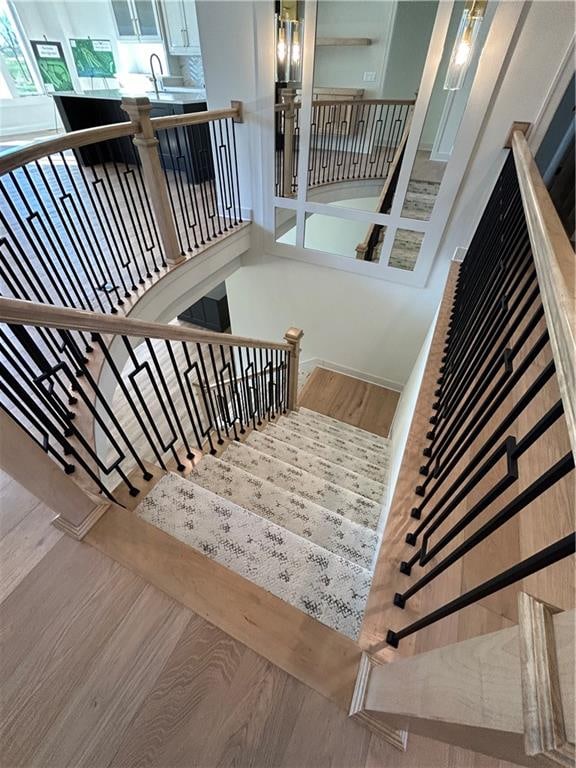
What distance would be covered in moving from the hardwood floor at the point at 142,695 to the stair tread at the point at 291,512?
0.60 metres

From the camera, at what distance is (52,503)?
3.82ft

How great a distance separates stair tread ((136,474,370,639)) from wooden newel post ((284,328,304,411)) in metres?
1.62

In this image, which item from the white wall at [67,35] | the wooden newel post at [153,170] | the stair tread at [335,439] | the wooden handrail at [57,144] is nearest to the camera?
→ the wooden handrail at [57,144]

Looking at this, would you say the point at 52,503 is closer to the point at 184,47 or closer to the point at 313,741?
the point at 313,741

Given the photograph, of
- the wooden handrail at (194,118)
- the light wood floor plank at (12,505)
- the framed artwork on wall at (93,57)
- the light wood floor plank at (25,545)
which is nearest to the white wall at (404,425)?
the light wood floor plank at (25,545)

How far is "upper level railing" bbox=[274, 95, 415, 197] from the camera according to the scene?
2.89 meters

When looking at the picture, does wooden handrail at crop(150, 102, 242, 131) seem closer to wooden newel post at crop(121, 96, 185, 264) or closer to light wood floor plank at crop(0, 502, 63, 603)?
wooden newel post at crop(121, 96, 185, 264)

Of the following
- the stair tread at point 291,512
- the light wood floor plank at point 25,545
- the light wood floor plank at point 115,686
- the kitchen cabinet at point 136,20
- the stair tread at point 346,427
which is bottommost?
the stair tread at point 346,427

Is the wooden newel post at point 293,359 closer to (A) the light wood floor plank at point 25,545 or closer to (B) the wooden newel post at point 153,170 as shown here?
(B) the wooden newel post at point 153,170

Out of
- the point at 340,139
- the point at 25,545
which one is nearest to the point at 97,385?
the point at 25,545

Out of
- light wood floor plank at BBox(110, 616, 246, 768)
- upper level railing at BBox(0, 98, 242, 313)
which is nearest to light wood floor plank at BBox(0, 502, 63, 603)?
light wood floor plank at BBox(110, 616, 246, 768)

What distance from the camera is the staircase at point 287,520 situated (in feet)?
4.05

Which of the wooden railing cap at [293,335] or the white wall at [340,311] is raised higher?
the wooden railing cap at [293,335]

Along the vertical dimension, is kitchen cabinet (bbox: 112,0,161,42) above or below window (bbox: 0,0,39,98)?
above
